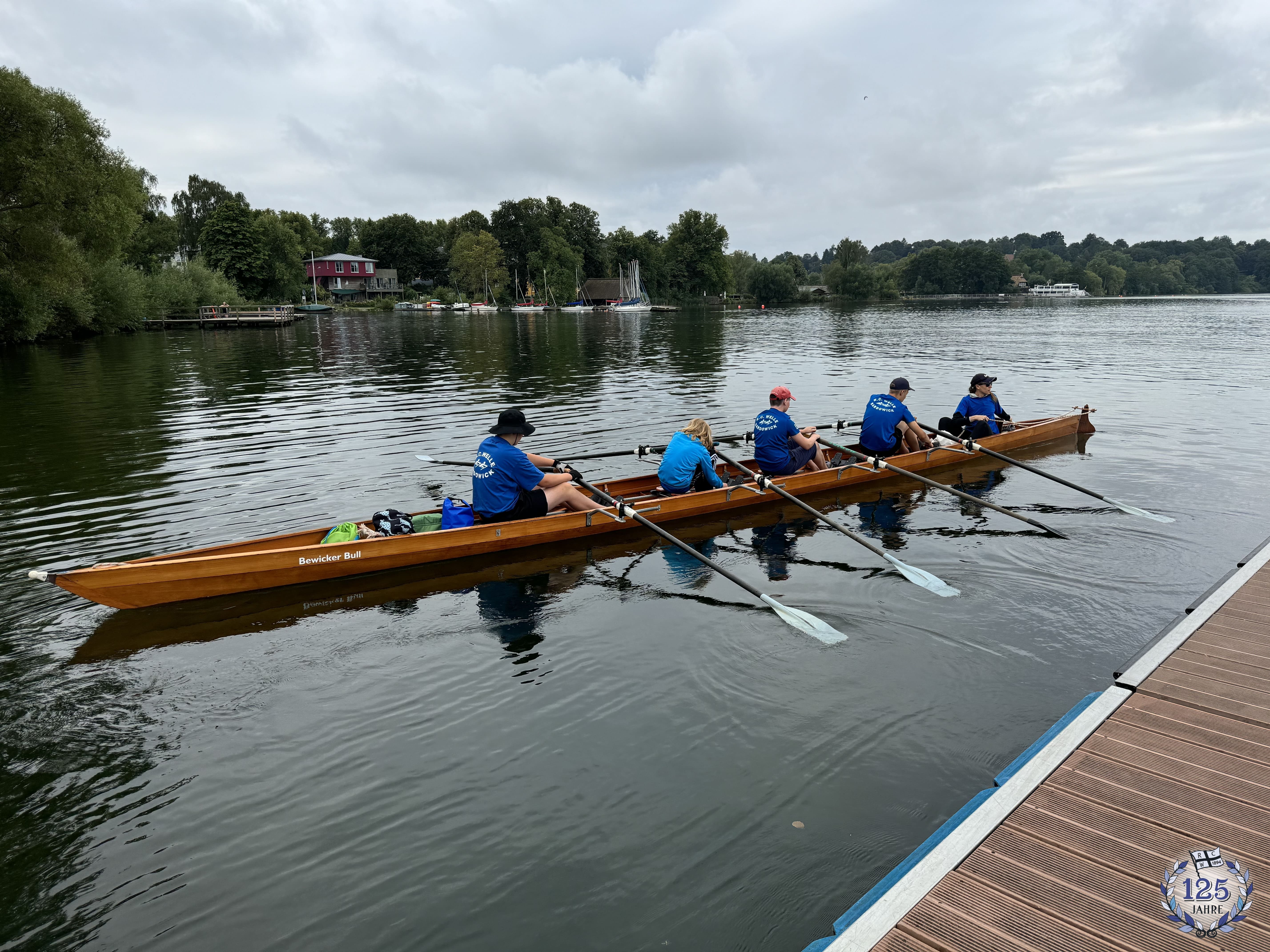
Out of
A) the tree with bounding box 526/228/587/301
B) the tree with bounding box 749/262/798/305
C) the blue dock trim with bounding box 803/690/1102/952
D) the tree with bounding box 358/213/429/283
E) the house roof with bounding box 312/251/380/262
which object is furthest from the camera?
the tree with bounding box 749/262/798/305

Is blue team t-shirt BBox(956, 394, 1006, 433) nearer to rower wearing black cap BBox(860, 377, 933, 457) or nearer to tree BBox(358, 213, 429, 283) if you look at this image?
rower wearing black cap BBox(860, 377, 933, 457)

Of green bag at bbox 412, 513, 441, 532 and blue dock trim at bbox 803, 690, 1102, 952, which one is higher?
green bag at bbox 412, 513, 441, 532

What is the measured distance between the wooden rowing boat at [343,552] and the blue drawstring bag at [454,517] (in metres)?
0.30

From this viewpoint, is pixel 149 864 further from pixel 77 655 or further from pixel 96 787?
pixel 77 655

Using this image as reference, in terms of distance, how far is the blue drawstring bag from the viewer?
34.6 feet

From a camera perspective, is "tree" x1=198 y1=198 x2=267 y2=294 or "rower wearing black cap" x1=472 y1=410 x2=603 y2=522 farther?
"tree" x1=198 y1=198 x2=267 y2=294

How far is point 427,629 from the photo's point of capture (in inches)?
341

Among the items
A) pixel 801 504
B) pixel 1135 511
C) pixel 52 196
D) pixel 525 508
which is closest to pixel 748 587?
pixel 801 504

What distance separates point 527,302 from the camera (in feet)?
381

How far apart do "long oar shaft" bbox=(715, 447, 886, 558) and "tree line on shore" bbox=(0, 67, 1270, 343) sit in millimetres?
36162

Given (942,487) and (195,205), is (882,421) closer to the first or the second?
(942,487)

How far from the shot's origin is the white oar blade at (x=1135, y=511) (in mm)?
12445

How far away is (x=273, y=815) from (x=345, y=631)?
3192 millimetres

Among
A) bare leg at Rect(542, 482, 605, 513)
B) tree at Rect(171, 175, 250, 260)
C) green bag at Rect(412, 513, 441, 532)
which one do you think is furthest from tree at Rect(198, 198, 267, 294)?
bare leg at Rect(542, 482, 605, 513)
